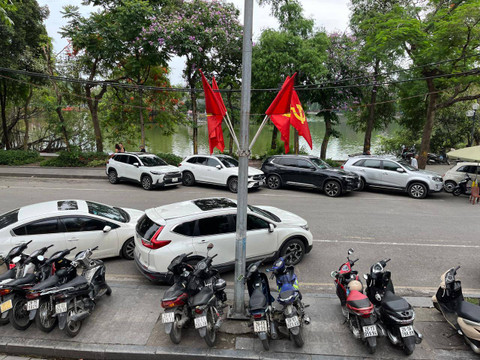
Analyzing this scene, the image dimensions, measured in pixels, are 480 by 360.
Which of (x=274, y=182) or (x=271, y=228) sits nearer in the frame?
(x=271, y=228)

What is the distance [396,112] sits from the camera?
26.3 metres

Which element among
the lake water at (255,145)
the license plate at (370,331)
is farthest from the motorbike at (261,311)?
Result: the lake water at (255,145)

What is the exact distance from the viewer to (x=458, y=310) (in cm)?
457

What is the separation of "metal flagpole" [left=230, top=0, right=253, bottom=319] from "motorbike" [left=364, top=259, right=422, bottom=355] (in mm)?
1955

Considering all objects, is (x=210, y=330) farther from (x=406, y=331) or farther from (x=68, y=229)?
(x=68, y=229)

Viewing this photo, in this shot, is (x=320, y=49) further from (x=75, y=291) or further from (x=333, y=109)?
(x=75, y=291)

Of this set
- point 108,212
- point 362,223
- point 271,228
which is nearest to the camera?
point 271,228

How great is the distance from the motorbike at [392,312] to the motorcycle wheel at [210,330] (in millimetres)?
2350

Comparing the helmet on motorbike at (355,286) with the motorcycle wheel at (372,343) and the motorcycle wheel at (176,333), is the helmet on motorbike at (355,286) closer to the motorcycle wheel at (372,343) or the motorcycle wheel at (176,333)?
the motorcycle wheel at (372,343)

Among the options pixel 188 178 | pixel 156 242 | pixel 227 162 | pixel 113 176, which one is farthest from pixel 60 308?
pixel 113 176

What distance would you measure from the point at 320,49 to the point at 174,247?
17.7m

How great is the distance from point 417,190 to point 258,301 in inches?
477

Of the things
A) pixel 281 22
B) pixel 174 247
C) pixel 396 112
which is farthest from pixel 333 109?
pixel 174 247

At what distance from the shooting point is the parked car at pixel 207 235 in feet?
19.6
